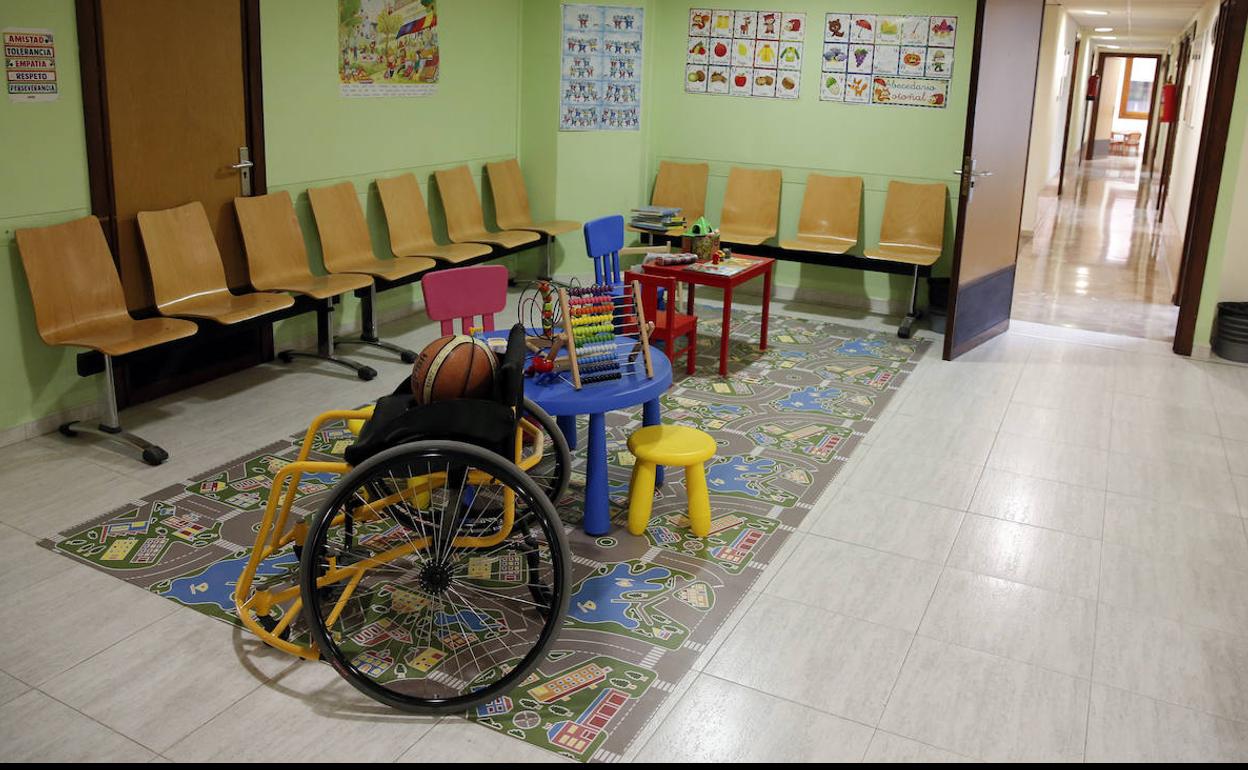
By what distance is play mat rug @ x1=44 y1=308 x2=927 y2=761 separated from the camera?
3.17m

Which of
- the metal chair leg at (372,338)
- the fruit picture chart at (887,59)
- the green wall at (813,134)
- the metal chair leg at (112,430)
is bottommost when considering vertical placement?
the metal chair leg at (112,430)

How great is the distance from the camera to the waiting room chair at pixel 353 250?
6.30 meters

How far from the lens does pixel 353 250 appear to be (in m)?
6.53

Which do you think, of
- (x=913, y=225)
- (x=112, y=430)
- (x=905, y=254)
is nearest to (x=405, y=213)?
(x=112, y=430)

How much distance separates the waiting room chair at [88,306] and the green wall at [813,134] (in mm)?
4539

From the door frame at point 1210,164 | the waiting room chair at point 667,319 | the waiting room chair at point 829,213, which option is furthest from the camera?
the waiting room chair at point 829,213

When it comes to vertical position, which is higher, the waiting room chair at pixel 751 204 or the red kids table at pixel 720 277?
the waiting room chair at pixel 751 204

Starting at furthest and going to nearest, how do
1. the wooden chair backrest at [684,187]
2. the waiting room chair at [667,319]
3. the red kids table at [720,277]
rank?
1. the wooden chair backrest at [684,187]
2. the red kids table at [720,277]
3. the waiting room chair at [667,319]

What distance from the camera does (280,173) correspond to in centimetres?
614

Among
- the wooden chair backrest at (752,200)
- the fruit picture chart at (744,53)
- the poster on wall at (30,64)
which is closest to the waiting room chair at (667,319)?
the wooden chair backrest at (752,200)

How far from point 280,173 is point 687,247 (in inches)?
94.2

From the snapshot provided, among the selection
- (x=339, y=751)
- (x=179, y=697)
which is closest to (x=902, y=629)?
(x=339, y=751)

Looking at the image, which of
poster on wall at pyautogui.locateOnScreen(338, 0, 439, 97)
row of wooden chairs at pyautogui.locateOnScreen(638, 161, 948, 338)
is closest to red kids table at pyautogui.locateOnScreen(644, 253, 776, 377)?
row of wooden chairs at pyautogui.locateOnScreen(638, 161, 948, 338)

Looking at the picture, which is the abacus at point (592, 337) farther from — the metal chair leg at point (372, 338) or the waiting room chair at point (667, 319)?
the metal chair leg at point (372, 338)
